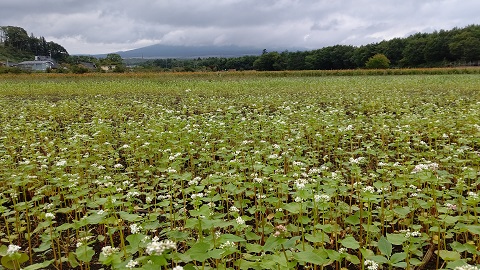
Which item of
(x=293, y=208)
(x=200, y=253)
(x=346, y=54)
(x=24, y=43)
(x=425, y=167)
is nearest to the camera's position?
(x=200, y=253)

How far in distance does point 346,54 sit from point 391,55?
10.2 m

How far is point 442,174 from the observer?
378cm

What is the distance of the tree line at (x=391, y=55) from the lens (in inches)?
2574

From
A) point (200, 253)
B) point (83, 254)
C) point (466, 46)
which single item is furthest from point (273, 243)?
point (466, 46)

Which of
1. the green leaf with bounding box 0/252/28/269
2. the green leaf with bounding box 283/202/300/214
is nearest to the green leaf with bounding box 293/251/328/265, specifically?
the green leaf with bounding box 283/202/300/214

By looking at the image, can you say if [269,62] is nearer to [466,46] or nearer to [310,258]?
[466,46]

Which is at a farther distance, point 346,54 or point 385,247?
point 346,54

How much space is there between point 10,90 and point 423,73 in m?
39.6

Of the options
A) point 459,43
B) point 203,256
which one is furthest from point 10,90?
point 459,43

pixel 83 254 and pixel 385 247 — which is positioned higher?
pixel 385 247

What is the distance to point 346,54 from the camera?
83.0 m

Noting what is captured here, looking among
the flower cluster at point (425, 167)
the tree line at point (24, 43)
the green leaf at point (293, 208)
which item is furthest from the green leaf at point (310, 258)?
the tree line at point (24, 43)

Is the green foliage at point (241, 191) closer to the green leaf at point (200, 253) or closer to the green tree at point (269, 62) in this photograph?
the green leaf at point (200, 253)

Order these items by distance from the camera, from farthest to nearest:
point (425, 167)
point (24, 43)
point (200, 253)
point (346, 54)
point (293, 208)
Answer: point (24, 43)
point (346, 54)
point (425, 167)
point (293, 208)
point (200, 253)
